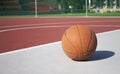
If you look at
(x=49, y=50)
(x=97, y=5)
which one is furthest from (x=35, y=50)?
(x=97, y=5)

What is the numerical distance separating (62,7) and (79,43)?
3289cm

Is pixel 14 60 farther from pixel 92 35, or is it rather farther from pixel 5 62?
pixel 92 35

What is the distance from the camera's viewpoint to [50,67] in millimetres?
6945

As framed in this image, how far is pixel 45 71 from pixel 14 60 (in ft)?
4.88

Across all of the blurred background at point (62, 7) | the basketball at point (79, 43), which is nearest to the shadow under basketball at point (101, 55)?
the basketball at point (79, 43)

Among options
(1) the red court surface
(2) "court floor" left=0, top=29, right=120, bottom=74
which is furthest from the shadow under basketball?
(1) the red court surface

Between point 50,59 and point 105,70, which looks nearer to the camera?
point 105,70

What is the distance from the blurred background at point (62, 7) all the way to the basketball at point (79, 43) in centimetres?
3125

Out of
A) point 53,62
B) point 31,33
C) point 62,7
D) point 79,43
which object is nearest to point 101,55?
point 79,43

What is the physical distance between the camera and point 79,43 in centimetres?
748

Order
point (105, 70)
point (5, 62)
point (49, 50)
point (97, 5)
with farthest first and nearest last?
point (97, 5), point (49, 50), point (5, 62), point (105, 70)

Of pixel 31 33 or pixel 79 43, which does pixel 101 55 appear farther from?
pixel 31 33

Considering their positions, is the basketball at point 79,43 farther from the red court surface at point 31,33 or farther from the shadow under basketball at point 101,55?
the red court surface at point 31,33

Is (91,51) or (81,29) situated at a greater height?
(81,29)
